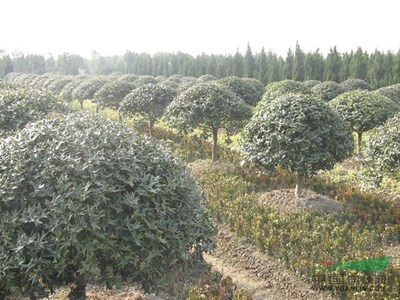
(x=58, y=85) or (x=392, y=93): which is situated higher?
(x=58, y=85)

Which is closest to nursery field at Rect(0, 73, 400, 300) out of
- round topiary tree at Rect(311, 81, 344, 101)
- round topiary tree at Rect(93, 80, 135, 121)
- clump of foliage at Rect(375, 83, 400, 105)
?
clump of foliage at Rect(375, 83, 400, 105)

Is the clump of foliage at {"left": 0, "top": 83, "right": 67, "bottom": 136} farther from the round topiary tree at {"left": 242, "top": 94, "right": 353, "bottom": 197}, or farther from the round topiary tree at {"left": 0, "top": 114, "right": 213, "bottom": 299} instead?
the round topiary tree at {"left": 242, "top": 94, "right": 353, "bottom": 197}

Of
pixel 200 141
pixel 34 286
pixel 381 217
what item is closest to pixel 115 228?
pixel 34 286

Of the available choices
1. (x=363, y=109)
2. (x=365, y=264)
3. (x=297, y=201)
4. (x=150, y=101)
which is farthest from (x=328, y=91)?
(x=365, y=264)

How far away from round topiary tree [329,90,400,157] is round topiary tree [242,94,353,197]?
510cm

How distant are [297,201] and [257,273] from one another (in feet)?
9.63

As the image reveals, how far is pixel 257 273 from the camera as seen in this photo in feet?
29.1

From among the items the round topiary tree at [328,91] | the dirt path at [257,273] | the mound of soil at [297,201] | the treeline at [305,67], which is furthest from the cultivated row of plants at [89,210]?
the treeline at [305,67]

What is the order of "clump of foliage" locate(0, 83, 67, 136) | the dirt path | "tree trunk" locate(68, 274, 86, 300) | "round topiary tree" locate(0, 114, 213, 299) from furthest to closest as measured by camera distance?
"clump of foliage" locate(0, 83, 67, 136) → the dirt path → "tree trunk" locate(68, 274, 86, 300) → "round topiary tree" locate(0, 114, 213, 299)

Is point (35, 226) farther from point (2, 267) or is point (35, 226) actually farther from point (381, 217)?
point (381, 217)

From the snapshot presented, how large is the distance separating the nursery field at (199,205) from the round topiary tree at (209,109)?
0.18 ft

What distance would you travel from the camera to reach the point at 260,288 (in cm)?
845

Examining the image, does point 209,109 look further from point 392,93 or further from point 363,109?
point 392,93

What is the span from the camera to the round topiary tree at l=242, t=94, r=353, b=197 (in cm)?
1029
